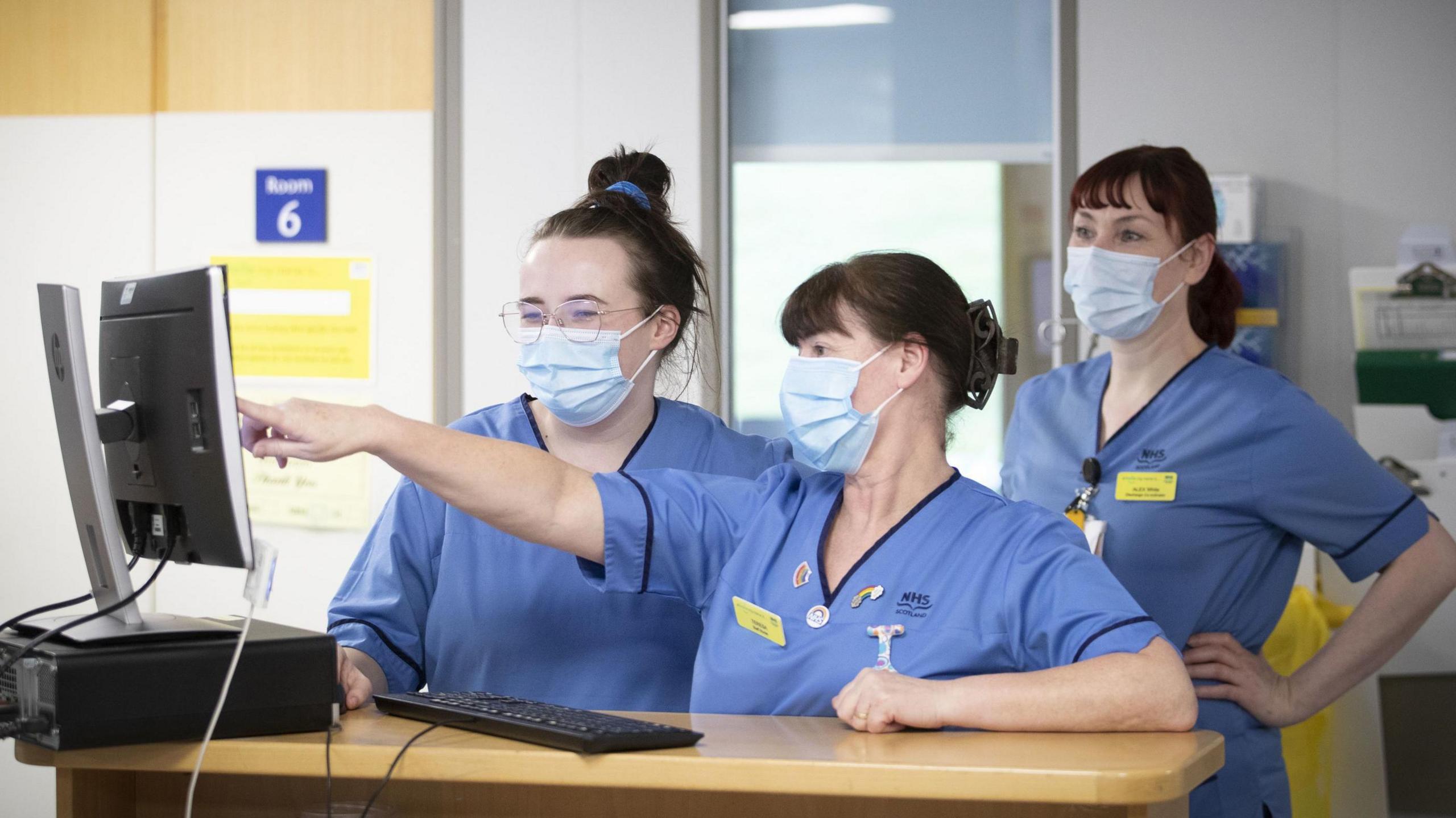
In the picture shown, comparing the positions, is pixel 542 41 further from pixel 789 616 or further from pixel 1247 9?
pixel 789 616

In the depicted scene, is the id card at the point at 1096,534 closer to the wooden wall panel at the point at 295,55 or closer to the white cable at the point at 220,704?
the white cable at the point at 220,704

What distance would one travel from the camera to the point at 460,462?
1455mm

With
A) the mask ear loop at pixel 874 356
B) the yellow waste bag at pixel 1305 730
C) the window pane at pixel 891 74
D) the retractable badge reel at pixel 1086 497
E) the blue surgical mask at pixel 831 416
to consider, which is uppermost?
the window pane at pixel 891 74

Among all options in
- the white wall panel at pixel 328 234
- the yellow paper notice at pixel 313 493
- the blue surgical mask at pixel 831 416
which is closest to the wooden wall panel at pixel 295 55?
the white wall panel at pixel 328 234

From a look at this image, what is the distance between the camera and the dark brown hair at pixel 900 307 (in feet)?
5.22

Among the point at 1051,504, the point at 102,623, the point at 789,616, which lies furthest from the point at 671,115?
the point at 102,623

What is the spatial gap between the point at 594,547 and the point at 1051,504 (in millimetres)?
907

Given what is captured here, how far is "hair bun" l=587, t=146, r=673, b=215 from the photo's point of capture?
206 cm

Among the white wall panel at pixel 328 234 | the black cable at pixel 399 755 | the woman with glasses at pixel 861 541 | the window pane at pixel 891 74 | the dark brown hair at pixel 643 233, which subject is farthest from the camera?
the white wall panel at pixel 328 234

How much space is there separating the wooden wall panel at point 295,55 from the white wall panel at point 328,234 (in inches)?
1.8

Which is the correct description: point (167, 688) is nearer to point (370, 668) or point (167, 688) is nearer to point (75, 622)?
point (75, 622)

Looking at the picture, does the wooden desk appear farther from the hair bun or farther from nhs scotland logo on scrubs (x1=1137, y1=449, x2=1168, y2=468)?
the hair bun

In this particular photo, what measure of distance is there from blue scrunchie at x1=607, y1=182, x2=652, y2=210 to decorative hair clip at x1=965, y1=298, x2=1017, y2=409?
0.59 meters

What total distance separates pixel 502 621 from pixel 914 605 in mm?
650
